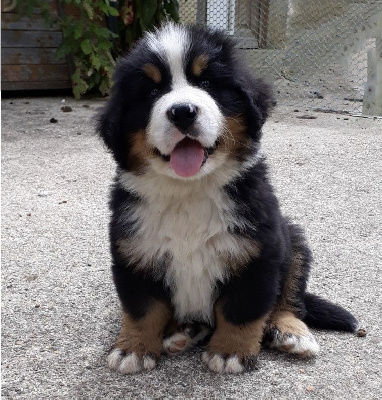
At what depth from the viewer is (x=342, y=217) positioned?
427 cm

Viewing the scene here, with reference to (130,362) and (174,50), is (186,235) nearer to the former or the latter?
(130,362)

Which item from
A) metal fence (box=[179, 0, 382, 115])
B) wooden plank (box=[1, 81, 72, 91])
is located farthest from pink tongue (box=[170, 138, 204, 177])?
wooden plank (box=[1, 81, 72, 91])

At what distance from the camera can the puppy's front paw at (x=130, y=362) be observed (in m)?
A: 2.33

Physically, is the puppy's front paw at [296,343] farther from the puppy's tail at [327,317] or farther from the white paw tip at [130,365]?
the white paw tip at [130,365]

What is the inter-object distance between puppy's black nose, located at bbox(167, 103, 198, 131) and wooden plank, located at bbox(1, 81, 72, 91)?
739 cm

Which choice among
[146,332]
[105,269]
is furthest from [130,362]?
[105,269]

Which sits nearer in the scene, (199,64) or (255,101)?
(199,64)

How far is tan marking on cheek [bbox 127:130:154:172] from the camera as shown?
2258mm

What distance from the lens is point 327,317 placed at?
8.77ft

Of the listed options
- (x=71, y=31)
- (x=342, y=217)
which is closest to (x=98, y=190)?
(x=342, y=217)

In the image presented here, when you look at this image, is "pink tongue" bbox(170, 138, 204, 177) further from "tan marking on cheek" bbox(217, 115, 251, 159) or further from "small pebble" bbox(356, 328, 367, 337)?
"small pebble" bbox(356, 328, 367, 337)

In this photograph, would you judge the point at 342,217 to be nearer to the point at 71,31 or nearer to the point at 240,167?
the point at 240,167

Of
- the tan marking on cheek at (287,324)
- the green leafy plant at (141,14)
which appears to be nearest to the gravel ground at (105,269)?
the tan marking on cheek at (287,324)

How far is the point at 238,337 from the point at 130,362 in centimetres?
46
